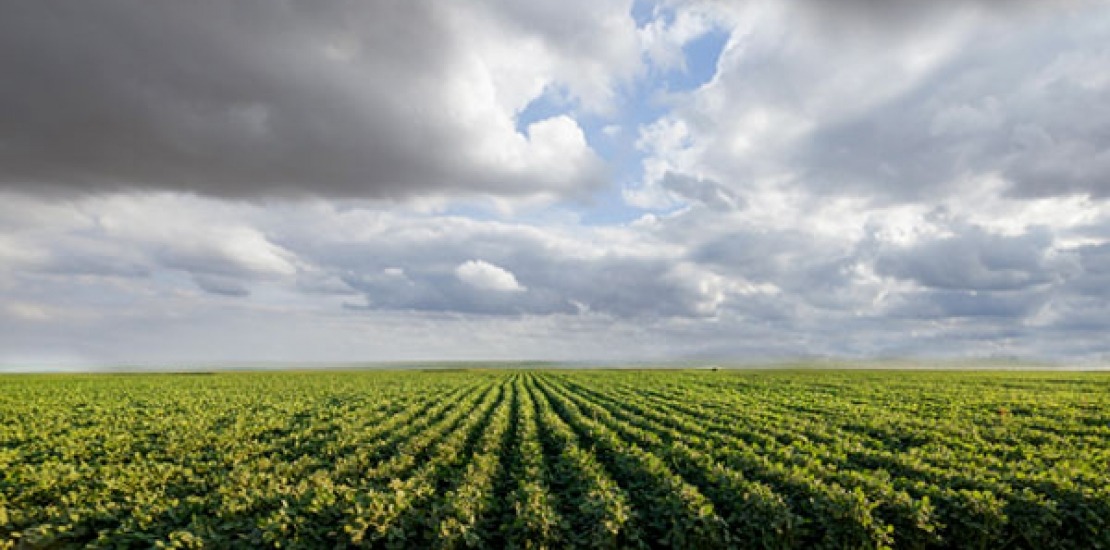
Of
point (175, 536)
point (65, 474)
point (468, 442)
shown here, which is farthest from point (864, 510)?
point (65, 474)

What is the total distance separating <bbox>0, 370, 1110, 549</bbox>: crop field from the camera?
31.8ft

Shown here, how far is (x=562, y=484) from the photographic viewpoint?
14.2m

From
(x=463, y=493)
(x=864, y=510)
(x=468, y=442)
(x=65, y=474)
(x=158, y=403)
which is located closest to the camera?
(x=864, y=510)

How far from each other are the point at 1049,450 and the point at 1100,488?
749 centimetres

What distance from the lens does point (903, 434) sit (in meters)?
20.7

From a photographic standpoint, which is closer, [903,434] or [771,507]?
[771,507]

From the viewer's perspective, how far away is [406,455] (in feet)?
54.8

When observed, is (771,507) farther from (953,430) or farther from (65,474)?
(65,474)

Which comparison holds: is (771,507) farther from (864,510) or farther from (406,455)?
(406,455)

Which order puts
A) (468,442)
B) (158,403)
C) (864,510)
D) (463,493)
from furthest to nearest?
(158,403) < (468,442) < (463,493) < (864,510)

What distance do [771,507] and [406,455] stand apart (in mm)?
11596

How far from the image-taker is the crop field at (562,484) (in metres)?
9.69

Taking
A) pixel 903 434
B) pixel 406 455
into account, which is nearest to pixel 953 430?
pixel 903 434

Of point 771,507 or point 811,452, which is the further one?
point 811,452
